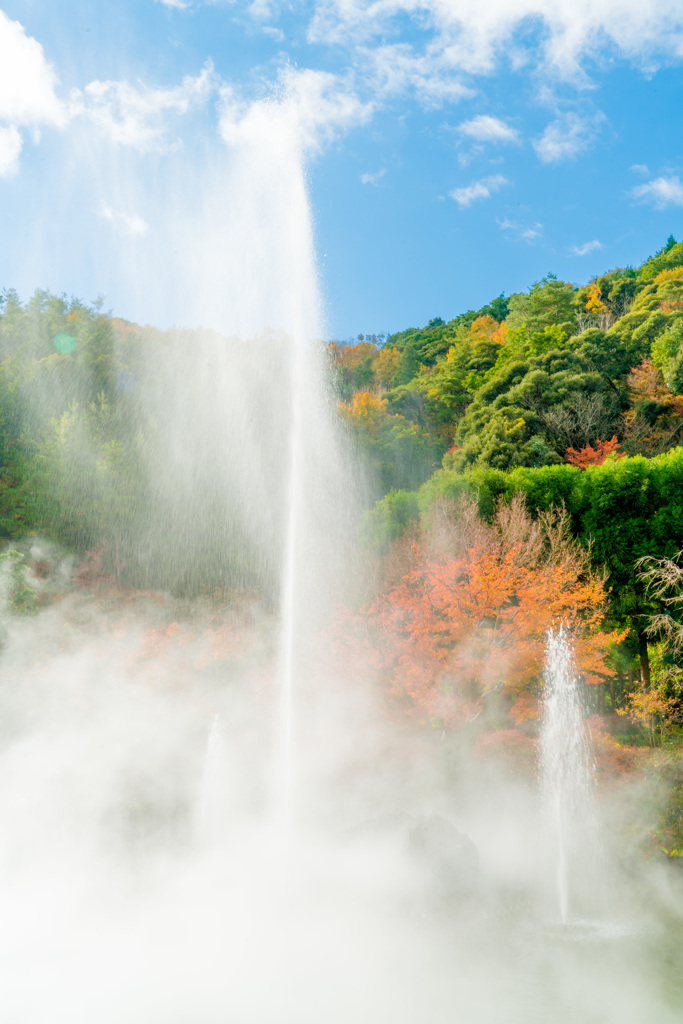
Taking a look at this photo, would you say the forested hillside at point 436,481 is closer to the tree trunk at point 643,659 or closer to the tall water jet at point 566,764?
the tree trunk at point 643,659

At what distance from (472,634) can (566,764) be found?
303cm

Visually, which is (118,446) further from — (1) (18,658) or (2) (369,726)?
(2) (369,726)

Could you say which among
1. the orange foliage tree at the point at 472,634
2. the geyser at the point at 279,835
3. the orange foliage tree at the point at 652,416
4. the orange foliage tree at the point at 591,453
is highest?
the orange foliage tree at the point at 652,416

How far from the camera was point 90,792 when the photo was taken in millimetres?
11320

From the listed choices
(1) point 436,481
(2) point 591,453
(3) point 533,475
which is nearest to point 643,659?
(3) point 533,475

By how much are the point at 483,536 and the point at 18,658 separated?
1212cm

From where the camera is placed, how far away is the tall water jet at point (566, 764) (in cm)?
1009

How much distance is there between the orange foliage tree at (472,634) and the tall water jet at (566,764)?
0.35m

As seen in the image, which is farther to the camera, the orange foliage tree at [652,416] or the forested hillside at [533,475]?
the orange foliage tree at [652,416]

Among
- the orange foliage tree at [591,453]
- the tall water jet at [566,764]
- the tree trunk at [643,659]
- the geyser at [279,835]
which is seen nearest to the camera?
the geyser at [279,835]

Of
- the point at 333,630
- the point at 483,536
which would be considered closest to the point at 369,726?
the point at 333,630

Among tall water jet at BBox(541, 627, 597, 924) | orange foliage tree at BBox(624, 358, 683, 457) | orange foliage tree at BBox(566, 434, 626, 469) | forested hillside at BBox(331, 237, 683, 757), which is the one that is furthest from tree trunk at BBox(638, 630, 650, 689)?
orange foliage tree at BBox(624, 358, 683, 457)

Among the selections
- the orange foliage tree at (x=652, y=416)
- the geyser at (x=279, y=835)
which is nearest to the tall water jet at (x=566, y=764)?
the geyser at (x=279, y=835)

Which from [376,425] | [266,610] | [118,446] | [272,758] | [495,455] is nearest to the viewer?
[272,758]
